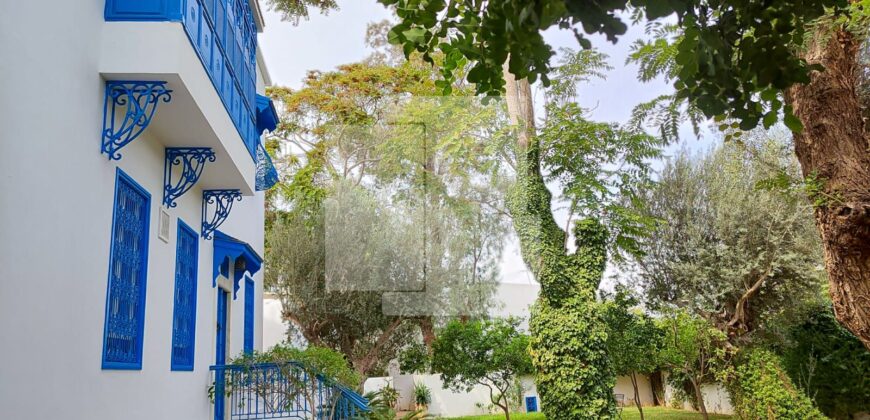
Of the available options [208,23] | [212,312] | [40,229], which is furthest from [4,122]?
[212,312]

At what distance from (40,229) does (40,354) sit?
0.79 m

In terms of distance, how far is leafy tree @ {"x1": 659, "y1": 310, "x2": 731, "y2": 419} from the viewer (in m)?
14.6

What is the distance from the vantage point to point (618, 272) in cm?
1719

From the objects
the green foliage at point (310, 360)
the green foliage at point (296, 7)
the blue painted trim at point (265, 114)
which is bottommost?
the green foliage at point (310, 360)

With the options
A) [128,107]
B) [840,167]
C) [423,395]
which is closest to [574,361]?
[840,167]

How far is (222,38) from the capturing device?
720 cm

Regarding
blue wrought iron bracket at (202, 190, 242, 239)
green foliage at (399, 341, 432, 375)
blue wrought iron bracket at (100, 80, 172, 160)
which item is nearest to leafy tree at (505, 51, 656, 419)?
green foliage at (399, 341, 432, 375)

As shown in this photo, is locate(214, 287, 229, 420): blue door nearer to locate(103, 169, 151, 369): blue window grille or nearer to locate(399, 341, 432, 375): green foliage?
locate(103, 169, 151, 369): blue window grille

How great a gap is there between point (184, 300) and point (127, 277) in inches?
77.2

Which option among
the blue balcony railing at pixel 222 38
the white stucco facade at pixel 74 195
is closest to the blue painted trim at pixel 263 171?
the blue balcony railing at pixel 222 38

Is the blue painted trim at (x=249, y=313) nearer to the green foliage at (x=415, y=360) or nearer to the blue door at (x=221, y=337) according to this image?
the blue door at (x=221, y=337)

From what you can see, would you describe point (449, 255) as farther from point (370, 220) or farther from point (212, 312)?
point (212, 312)

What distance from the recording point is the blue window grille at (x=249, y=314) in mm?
11977

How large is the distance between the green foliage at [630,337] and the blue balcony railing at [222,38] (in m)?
10.2
